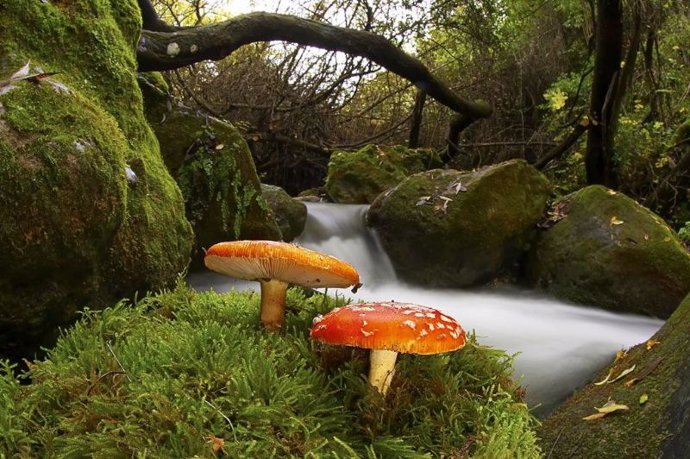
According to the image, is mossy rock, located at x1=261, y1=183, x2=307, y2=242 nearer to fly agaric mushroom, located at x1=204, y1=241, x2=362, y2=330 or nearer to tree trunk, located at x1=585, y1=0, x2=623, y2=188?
fly agaric mushroom, located at x1=204, y1=241, x2=362, y2=330

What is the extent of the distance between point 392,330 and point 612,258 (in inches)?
203

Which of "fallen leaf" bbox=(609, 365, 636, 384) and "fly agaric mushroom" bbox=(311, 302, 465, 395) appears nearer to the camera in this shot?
"fly agaric mushroom" bbox=(311, 302, 465, 395)

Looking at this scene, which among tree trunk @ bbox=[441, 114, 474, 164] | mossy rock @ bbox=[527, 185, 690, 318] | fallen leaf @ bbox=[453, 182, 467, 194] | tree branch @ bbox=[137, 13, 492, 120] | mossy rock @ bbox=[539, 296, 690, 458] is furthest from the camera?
tree trunk @ bbox=[441, 114, 474, 164]

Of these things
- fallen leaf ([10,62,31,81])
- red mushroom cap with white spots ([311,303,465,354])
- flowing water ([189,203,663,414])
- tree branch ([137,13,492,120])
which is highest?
tree branch ([137,13,492,120])

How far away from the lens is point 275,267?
2307mm

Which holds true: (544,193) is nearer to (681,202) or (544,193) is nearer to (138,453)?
(681,202)

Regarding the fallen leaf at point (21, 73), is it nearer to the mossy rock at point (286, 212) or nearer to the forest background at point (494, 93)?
the mossy rock at point (286, 212)

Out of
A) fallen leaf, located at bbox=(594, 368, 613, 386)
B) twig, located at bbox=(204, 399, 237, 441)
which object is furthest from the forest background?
twig, located at bbox=(204, 399, 237, 441)

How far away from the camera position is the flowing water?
4.29m

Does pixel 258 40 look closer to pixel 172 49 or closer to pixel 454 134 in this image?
pixel 172 49

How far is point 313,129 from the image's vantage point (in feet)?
36.5

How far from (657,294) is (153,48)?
6043mm

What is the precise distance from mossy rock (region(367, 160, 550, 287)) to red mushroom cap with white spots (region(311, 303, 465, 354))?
15.8 feet

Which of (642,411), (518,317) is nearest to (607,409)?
(642,411)
